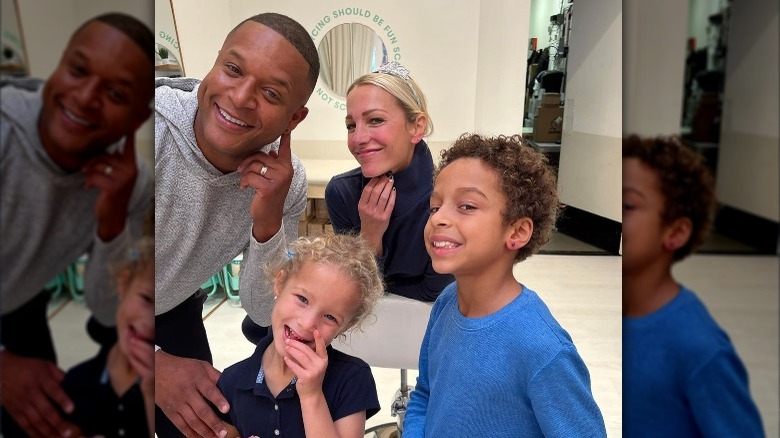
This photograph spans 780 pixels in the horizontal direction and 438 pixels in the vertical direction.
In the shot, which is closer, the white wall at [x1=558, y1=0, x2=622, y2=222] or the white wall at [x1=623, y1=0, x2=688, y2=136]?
the white wall at [x1=623, y1=0, x2=688, y2=136]

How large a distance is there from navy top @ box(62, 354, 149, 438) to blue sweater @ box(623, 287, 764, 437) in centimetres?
39

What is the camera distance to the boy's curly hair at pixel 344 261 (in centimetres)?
93

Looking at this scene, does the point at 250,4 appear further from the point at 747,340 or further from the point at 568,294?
the point at 747,340

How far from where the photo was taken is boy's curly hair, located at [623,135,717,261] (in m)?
0.41

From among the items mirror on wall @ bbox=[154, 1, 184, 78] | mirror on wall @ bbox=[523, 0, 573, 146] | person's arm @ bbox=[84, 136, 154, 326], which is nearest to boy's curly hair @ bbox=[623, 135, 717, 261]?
person's arm @ bbox=[84, 136, 154, 326]

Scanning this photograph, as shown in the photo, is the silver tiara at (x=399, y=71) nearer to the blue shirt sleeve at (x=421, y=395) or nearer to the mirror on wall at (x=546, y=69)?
the mirror on wall at (x=546, y=69)

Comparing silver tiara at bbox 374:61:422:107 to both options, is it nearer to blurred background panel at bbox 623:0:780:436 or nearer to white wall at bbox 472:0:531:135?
white wall at bbox 472:0:531:135

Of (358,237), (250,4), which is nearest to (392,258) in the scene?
(358,237)

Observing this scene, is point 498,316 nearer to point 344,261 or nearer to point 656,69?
point 344,261

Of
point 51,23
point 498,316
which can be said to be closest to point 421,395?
point 498,316

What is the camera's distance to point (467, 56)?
0.95 meters

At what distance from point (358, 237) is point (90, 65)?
2.06 feet

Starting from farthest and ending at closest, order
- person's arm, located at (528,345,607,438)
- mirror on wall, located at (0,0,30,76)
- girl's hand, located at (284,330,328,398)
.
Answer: girl's hand, located at (284,330,328,398) → person's arm, located at (528,345,607,438) → mirror on wall, located at (0,0,30,76)

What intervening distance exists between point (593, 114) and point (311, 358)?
1.84 feet
